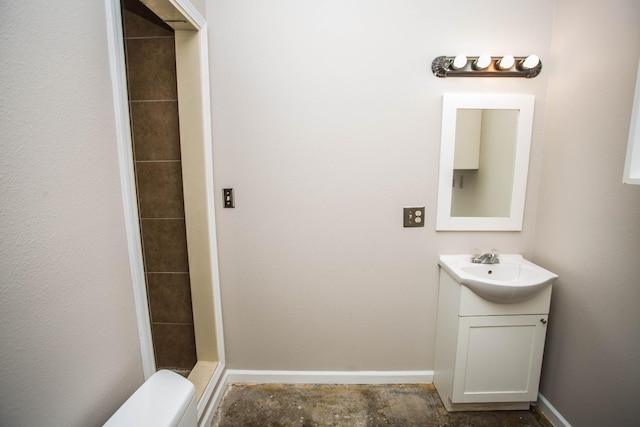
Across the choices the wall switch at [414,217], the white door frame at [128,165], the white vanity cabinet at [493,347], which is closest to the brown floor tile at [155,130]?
the white door frame at [128,165]

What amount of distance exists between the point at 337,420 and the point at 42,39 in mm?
2019

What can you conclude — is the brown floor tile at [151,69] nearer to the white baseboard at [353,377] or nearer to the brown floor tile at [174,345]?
the brown floor tile at [174,345]

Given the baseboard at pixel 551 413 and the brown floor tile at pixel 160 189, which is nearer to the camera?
the baseboard at pixel 551 413

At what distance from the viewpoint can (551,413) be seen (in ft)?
5.01

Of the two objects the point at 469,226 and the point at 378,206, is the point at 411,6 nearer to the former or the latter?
the point at 378,206

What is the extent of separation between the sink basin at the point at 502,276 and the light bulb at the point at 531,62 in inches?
43.2

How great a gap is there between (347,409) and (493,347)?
0.92m

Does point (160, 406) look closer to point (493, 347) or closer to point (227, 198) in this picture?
point (227, 198)

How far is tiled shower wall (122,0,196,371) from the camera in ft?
5.58

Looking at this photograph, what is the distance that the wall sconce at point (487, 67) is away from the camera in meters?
1.50

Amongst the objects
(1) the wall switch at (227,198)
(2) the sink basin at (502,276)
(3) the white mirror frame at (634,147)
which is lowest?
(2) the sink basin at (502,276)

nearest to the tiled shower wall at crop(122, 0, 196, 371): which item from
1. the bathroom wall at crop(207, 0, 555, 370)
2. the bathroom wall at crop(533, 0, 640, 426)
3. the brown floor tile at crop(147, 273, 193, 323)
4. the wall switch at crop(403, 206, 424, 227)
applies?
the brown floor tile at crop(147, 273, 193, 323)

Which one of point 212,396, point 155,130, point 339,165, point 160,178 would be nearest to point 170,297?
point 212,396

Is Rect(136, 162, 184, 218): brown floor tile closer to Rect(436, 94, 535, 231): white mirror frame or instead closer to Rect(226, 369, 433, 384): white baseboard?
Rect(226, 369, 433, 384): white baseboard
